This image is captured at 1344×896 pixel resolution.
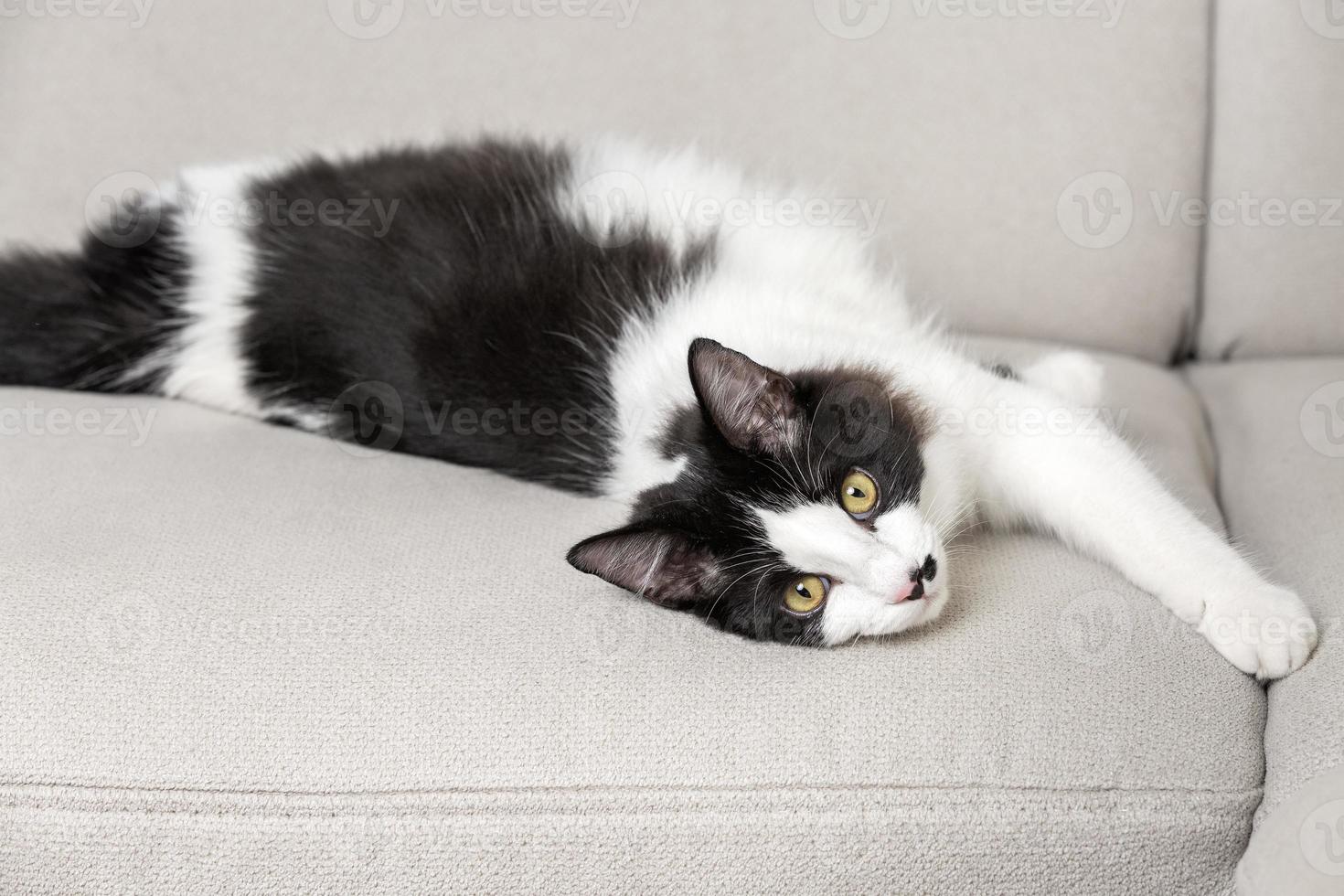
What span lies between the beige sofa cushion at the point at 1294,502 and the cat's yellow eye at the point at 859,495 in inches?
19.9

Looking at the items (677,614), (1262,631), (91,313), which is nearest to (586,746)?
(677,614)

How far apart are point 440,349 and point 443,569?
0.48m

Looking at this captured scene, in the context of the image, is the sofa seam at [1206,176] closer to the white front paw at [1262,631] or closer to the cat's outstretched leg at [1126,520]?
the cat's outstretched leg at [1126,520]

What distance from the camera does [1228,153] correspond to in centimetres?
199

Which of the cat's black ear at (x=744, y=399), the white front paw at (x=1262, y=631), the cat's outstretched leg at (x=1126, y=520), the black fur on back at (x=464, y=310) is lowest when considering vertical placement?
the white front paw at (x=1262, y=631)

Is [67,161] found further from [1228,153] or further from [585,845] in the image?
[1228,153]

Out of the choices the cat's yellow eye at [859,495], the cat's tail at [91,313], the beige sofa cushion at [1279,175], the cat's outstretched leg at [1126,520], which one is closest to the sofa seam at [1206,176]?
the beige sofa cushion at [1279,175]

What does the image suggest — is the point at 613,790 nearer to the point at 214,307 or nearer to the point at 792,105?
the point at 214,307

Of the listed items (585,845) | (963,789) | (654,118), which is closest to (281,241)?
(654,118)

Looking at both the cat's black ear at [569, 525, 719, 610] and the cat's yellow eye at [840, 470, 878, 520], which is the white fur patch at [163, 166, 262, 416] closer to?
the cat's black ear at [569, 525, 719, 610]

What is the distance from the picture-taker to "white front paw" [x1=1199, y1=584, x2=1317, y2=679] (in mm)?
1173

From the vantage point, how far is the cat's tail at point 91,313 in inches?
74.6

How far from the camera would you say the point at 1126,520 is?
1.31 m

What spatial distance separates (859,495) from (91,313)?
1.49 meters
